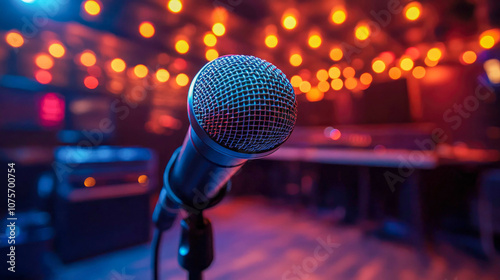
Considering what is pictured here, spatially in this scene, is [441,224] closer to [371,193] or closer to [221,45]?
[371,193]

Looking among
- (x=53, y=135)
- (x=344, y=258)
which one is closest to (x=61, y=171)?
(x=53, y=135)

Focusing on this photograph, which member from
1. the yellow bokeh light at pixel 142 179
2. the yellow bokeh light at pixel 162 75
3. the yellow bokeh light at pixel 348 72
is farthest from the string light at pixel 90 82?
the yellow bokeh light at pixel 348 72

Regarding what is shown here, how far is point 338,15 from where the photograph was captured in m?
3.27

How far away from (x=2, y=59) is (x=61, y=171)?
7.32ft

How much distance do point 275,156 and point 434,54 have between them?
3.63 m

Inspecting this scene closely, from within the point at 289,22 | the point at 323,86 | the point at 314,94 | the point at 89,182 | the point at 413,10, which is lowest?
the point at 89,182

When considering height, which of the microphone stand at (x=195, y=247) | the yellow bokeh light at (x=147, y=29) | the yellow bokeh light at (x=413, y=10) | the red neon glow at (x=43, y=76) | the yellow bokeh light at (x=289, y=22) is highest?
the yellow bokeh light at (x=413, y=10)

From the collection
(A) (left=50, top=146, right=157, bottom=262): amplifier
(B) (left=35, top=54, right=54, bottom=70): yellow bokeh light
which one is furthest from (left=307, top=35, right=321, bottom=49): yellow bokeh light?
(B) (left=35, top=54, right=54, bottom=70): yellow bokeh light

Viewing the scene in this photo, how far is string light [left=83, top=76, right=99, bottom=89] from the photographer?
3.09 metres

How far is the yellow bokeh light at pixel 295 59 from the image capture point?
489 cm

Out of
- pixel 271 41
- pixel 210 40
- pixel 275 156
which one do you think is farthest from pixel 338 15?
pixel 275 156

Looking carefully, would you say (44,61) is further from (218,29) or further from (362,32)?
(362,32)

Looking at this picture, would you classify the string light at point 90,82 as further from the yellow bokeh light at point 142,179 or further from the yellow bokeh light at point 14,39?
the yellow bokeh light at point 142,179

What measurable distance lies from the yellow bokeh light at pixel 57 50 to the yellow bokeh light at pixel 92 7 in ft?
2.92
